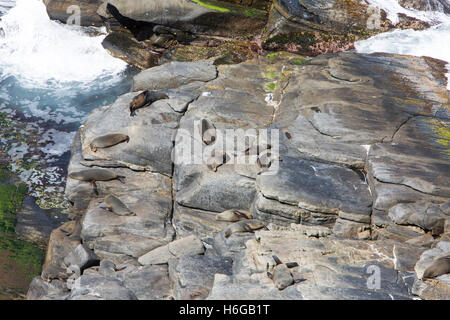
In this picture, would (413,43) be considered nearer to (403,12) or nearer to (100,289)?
(403,12)

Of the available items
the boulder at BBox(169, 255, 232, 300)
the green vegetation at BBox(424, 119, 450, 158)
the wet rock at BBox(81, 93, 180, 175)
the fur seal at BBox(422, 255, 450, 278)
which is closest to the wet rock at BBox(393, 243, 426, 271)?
the fur seal at BBox(422, 255, 450, 278)

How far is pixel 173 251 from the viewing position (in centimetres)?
964

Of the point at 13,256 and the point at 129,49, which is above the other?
the point at 129,49

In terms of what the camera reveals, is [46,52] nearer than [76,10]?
Yes

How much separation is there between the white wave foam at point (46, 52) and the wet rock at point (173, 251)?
10388mm

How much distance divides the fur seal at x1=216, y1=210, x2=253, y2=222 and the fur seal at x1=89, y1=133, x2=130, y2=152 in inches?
129

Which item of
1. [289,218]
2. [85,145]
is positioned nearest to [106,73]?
[85,145]

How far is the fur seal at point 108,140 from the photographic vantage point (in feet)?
37.5

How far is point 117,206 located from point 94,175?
1236 millimetres

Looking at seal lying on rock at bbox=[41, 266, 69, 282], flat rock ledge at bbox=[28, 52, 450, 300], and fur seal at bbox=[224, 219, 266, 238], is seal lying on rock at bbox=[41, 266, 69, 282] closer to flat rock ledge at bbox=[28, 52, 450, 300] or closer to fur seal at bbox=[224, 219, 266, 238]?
flat rock ledge at bbox=[28, 52, 450, 300]

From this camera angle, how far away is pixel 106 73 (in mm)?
18281

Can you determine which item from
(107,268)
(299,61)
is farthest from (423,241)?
(299,61)
